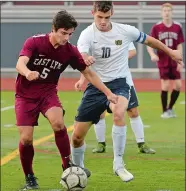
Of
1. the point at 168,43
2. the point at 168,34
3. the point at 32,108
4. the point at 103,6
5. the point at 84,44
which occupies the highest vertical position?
the point at 103,6

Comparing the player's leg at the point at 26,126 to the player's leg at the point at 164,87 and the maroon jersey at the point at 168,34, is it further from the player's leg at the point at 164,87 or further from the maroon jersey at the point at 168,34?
the player's leg at the point at 164,87

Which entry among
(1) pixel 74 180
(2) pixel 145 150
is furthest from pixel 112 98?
(2) pixel 145 150

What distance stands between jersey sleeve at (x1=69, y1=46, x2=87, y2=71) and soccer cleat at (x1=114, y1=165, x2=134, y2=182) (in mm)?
1225

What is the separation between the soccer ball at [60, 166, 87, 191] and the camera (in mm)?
8469

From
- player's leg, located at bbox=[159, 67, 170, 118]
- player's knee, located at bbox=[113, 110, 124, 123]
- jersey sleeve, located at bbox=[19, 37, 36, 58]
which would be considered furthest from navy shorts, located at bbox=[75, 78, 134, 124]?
player's leg, located at bbox=[159, 67, 170, 118]

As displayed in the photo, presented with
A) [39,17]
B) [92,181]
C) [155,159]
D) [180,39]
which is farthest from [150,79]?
[92,181]

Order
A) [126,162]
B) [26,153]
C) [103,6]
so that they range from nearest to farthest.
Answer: [26,153] → [103,6] → [126,162]

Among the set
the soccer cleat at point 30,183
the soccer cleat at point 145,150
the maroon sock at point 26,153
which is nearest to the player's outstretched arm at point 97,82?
the maroon sock at point 26,153

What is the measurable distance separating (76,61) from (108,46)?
1.04 m

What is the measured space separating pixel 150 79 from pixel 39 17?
419 centimetres

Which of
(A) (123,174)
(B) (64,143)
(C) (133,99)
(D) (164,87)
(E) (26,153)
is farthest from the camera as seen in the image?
(D) (164,87)

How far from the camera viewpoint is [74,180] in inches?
333

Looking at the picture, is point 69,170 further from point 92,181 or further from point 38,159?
point 38,159

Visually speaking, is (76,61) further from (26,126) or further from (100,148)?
(100,148)
